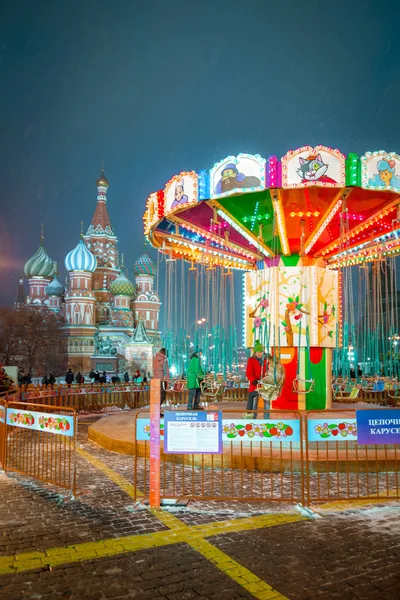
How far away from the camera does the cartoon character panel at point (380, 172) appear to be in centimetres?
1056

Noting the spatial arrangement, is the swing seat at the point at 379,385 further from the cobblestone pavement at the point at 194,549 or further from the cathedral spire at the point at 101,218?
the cathedral spire at the point at 101,218

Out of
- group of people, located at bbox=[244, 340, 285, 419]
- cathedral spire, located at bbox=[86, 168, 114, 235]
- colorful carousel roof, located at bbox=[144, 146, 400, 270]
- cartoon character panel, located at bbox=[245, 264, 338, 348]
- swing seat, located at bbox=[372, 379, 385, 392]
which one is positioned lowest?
swing seat, located at bbox=[372, 379, 385, 392]

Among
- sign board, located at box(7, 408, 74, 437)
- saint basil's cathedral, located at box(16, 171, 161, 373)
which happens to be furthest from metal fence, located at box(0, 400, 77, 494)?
saint basil's cathedral, located at box(16, 171, 161, 373)

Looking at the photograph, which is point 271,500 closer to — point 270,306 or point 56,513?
point 56,513

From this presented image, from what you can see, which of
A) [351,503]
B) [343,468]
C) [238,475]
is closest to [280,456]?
[238,475]

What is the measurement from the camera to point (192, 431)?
6785 mm

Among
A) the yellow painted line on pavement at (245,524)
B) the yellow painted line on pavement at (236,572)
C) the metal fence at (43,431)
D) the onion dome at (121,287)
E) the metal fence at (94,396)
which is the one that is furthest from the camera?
the onion dome at (121,287)

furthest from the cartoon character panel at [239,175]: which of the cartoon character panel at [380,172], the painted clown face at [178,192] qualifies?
the cartoon character panel at [380,172]

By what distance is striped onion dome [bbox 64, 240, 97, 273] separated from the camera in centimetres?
6562

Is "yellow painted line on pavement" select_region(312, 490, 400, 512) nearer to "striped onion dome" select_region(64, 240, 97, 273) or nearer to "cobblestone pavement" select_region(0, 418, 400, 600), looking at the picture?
"cobblestone pavement" select_region(0, 418, 400, 600)

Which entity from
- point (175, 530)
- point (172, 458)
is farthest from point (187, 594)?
point (172, 458)

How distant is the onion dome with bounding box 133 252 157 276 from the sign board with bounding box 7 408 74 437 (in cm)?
6900

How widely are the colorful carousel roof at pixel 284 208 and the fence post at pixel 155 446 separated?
18.5 feet

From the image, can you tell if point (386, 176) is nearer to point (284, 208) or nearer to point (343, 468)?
point (284, 208)
